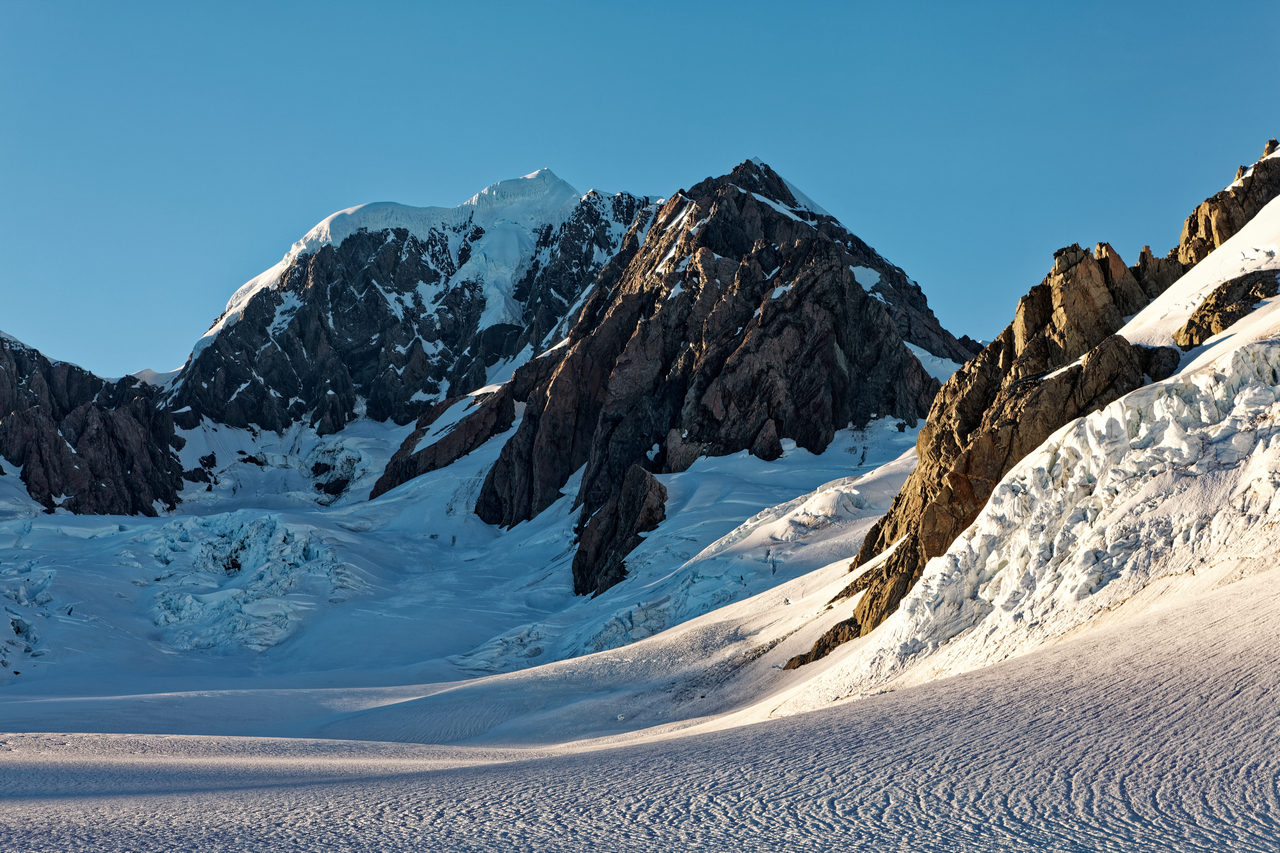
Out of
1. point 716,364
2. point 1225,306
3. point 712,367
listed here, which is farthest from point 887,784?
point 716,364

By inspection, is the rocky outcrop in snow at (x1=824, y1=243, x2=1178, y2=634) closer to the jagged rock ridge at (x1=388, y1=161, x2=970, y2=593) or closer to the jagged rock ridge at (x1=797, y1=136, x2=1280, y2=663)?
the jagged rock ridge at (x1=797, y1=136, x2=1280, y2=663)

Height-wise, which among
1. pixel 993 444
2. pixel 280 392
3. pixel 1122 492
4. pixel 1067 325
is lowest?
pixel 1122 492

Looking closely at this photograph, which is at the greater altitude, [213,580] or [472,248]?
[472,248]

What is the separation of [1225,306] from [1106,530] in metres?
7.78

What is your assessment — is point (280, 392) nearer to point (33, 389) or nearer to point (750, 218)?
point (33, 389)

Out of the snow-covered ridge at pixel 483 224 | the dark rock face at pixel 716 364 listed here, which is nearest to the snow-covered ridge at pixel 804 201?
the dark rock face at pixel 716 364

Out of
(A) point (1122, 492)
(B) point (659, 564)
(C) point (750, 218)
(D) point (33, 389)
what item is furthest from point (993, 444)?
(D) point (33, 389)

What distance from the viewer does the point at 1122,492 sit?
594 inches

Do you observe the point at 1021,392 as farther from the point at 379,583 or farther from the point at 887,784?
the point at 379,583

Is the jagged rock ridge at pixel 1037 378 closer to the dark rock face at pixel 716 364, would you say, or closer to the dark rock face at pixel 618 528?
the dark rock face at pixel 618 528

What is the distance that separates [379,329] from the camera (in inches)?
6348

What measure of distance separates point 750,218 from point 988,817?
295 ft

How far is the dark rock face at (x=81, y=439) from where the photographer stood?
10462 cm

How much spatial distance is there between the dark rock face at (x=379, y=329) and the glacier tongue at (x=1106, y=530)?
4911 inches
